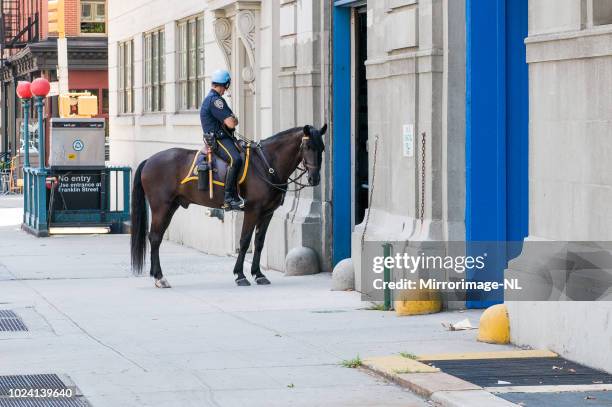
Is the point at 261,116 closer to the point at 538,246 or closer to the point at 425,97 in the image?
the point at 425,97

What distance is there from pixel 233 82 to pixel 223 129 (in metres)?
Answer: 5.46

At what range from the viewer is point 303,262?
60.0 ft

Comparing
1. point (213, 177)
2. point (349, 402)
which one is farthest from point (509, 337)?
point (213, 177)

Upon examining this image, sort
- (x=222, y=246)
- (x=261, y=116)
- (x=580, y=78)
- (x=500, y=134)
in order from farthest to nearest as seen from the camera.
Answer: (x=222, y=246), (x=261, y=116), (x=500, y=134), (x=580, y=78)

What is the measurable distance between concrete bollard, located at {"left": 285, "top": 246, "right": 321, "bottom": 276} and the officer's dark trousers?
189 centimetres

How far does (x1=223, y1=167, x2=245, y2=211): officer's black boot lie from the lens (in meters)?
16.9

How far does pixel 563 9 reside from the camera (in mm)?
10711

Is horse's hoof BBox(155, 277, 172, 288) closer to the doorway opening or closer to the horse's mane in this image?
the horse's mane

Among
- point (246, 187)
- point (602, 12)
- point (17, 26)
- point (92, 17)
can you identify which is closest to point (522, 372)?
point (602, 12)

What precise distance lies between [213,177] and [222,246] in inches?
244

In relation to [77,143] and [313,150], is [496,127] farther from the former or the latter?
[77,143]

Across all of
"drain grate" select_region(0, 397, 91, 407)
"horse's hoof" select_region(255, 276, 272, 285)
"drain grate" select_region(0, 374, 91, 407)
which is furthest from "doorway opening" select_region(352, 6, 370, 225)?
"drain grate" select_region(0, 397, 91, 407)

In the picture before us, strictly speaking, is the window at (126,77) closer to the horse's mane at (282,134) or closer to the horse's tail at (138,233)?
the horse's tail at (138,233)

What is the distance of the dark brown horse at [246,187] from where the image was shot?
16844mm
